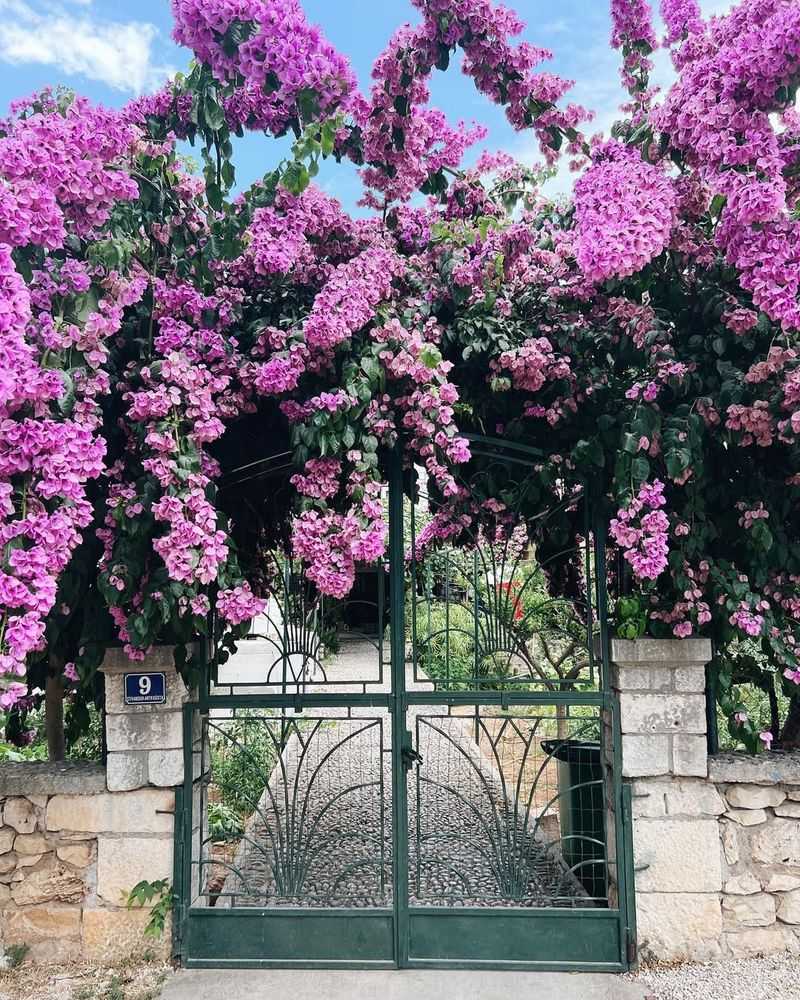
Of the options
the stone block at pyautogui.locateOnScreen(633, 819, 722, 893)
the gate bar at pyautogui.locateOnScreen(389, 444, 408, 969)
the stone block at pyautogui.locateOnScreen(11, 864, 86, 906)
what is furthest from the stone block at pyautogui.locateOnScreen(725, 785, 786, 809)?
the stone block at pyautogui.locateOnScreen(11, 864, 86, 906)

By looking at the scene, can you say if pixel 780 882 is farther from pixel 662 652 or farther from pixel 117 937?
pixel 117 937

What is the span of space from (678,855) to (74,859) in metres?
2.70

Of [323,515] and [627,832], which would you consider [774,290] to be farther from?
[627,832]

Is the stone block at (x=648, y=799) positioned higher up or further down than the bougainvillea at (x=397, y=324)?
further down

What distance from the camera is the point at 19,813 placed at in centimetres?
339

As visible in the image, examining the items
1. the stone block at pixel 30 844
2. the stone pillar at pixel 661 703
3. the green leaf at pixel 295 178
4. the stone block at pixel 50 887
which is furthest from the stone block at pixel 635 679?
the stone block at pixel 30 844

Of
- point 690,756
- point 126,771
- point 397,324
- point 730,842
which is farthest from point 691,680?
point 126,771

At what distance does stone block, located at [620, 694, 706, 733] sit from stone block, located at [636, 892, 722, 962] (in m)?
0.72

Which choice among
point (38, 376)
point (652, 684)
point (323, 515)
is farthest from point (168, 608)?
Result: point (652, 684)

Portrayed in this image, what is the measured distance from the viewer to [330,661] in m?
3.74

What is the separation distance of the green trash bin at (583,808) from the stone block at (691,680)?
63 cm

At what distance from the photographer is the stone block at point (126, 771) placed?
338cm

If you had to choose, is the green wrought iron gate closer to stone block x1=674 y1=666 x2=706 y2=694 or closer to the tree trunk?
stone block x1=674 y1=666 x2=706 y2=694

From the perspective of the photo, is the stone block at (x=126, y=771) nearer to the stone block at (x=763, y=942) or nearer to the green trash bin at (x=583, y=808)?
the green trash bin at (x=583, y=808)
